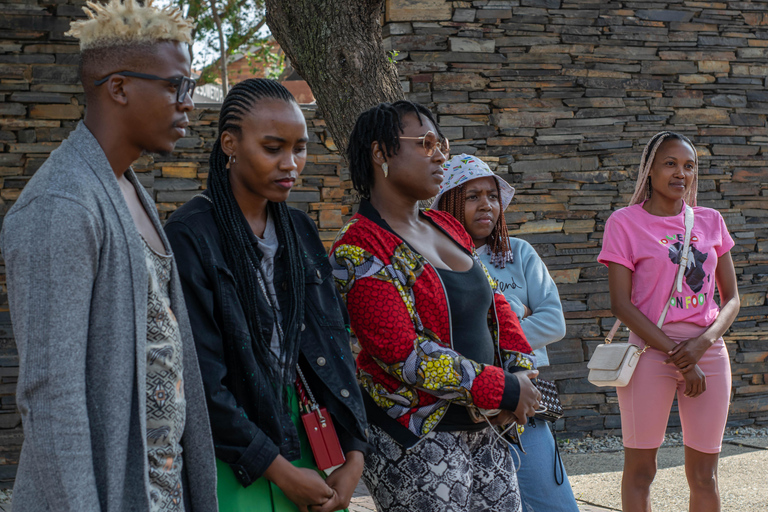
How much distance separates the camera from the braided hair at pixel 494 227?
132 inches

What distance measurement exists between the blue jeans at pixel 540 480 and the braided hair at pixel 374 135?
113cm

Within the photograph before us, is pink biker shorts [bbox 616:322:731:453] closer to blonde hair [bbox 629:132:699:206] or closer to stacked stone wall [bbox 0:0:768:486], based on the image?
blonde hair [bbox 629:132:699:206]

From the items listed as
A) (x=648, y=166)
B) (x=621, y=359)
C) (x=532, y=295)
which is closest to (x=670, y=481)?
(x=621, y=359)

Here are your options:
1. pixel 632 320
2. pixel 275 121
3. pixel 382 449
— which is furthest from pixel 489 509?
pixel 632 320

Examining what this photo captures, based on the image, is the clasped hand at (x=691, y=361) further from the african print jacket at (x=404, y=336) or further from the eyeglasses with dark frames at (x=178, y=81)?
the eyeglasses with dark frames at (x=178, y=81)

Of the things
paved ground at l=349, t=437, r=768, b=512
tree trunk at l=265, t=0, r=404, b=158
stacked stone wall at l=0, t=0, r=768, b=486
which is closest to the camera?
tree trunk at l=265, t=0, r=404, b=158

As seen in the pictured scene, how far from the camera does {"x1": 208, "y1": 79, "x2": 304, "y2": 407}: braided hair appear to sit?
75.3 inches

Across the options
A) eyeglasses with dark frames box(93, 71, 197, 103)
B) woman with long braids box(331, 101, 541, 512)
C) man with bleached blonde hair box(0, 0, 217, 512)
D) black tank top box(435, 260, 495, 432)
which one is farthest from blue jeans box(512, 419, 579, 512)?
eyeglasses with dark frames box(93, 71, 197, 103)

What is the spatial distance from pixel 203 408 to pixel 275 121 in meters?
0.79

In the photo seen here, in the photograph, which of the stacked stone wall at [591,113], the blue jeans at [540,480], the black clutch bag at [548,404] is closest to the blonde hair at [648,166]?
the black clutch bag at [548,404]

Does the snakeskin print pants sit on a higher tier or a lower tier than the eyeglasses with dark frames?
lower

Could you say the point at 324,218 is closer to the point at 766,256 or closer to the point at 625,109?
the point at 625,109

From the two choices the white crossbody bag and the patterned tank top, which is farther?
the white crossbody bag

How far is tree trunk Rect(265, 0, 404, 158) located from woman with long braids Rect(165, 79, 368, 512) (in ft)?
5.64
